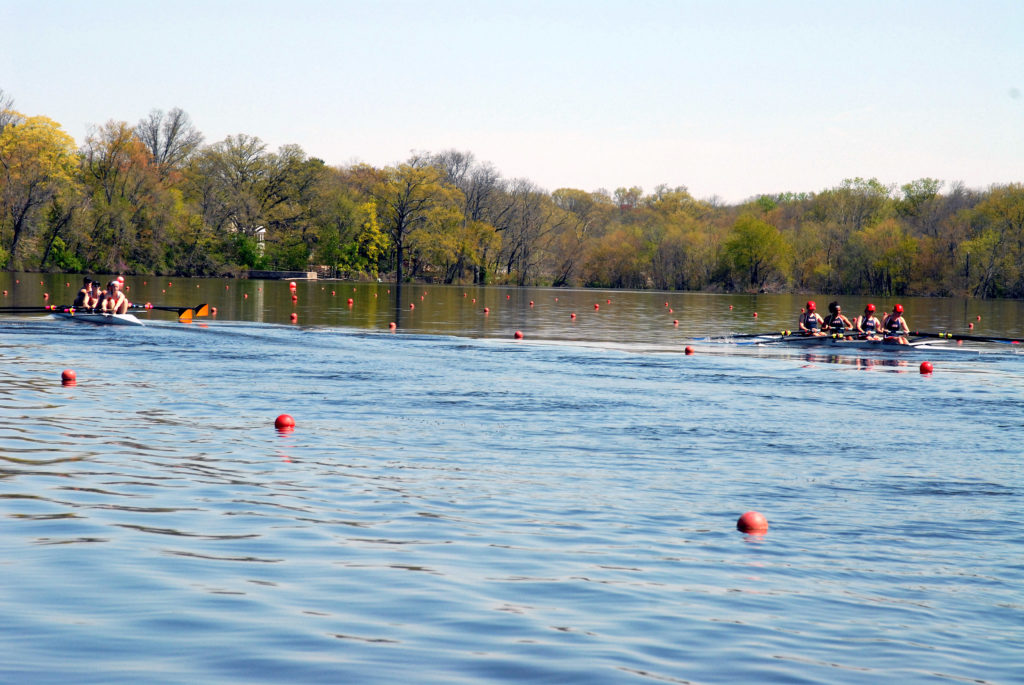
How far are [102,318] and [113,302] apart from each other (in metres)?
0.73

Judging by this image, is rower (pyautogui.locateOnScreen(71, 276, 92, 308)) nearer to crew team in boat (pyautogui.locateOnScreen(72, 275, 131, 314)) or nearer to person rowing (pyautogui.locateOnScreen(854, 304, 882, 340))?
crew team in boat (pyautogui.locateOnScreen(72, 275, 131, 314))

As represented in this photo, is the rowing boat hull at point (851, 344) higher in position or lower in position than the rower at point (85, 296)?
lower

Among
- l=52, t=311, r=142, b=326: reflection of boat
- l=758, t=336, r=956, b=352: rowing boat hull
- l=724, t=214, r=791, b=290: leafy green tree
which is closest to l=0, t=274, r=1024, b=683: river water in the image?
l=758, t=336, r=956, b=352: rowing boat hull

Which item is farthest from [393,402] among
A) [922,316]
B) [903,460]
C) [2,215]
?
[2,215]

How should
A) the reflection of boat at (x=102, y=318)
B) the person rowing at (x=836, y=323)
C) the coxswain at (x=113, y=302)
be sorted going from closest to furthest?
the person rowing at (x=836, y=323) → the reflection of boat at (x=102, y=318) → the coxswain at (x=113, y=302)

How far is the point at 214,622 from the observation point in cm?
663

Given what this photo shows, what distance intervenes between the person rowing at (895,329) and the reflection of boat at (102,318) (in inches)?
934

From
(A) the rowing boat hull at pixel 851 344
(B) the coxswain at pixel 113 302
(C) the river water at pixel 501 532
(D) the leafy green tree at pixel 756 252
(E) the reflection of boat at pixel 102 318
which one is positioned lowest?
(C) the river water at pixel 501 532

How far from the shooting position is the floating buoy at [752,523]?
31.1ft

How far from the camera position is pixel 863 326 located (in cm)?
3328

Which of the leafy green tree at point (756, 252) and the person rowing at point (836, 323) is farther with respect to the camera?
the leafy green tree at point (756, 252)

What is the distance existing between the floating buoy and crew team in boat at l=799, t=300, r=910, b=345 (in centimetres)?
→ 2379

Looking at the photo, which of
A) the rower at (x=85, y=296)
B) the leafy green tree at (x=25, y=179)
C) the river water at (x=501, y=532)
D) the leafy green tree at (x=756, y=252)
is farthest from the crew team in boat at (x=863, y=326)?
the leafy green tree at (x=756, y=252)

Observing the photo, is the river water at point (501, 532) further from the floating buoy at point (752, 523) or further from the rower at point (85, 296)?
the rower at point (85, 296)
